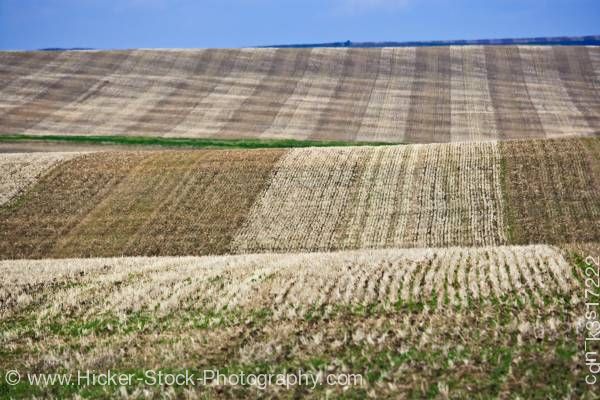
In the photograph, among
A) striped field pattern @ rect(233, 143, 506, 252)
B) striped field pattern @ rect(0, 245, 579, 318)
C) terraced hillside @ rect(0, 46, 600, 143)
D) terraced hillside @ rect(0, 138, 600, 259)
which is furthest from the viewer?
terraced hillside @ rect(0, 46, 600, 143)

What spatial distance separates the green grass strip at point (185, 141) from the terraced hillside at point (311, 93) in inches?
79.6

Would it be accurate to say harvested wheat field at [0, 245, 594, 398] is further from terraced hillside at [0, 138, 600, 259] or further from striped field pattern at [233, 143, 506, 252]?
terraced hillside at [0, 138, 600, 259]

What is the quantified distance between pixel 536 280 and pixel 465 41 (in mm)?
125932

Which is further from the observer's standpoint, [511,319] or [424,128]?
[424,128]

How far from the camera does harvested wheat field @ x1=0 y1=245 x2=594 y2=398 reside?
32.7ft

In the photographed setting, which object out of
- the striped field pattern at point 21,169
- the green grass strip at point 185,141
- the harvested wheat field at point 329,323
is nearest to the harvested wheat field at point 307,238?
the harvested wheat field at point 329,323

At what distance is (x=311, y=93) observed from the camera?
248ft

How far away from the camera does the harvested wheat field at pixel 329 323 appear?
9.97 metres

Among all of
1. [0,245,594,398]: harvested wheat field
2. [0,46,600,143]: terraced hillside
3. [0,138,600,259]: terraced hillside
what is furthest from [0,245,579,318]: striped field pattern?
[0,46,600,143]: terraced hillside

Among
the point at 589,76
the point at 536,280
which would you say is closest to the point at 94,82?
the point at 589,76

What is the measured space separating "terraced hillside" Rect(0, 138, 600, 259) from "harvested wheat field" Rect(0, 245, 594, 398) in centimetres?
799

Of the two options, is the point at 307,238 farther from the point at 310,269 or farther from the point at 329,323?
the point at 329,323

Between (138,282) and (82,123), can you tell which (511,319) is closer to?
(138,282)

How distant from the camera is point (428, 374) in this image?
992cm
